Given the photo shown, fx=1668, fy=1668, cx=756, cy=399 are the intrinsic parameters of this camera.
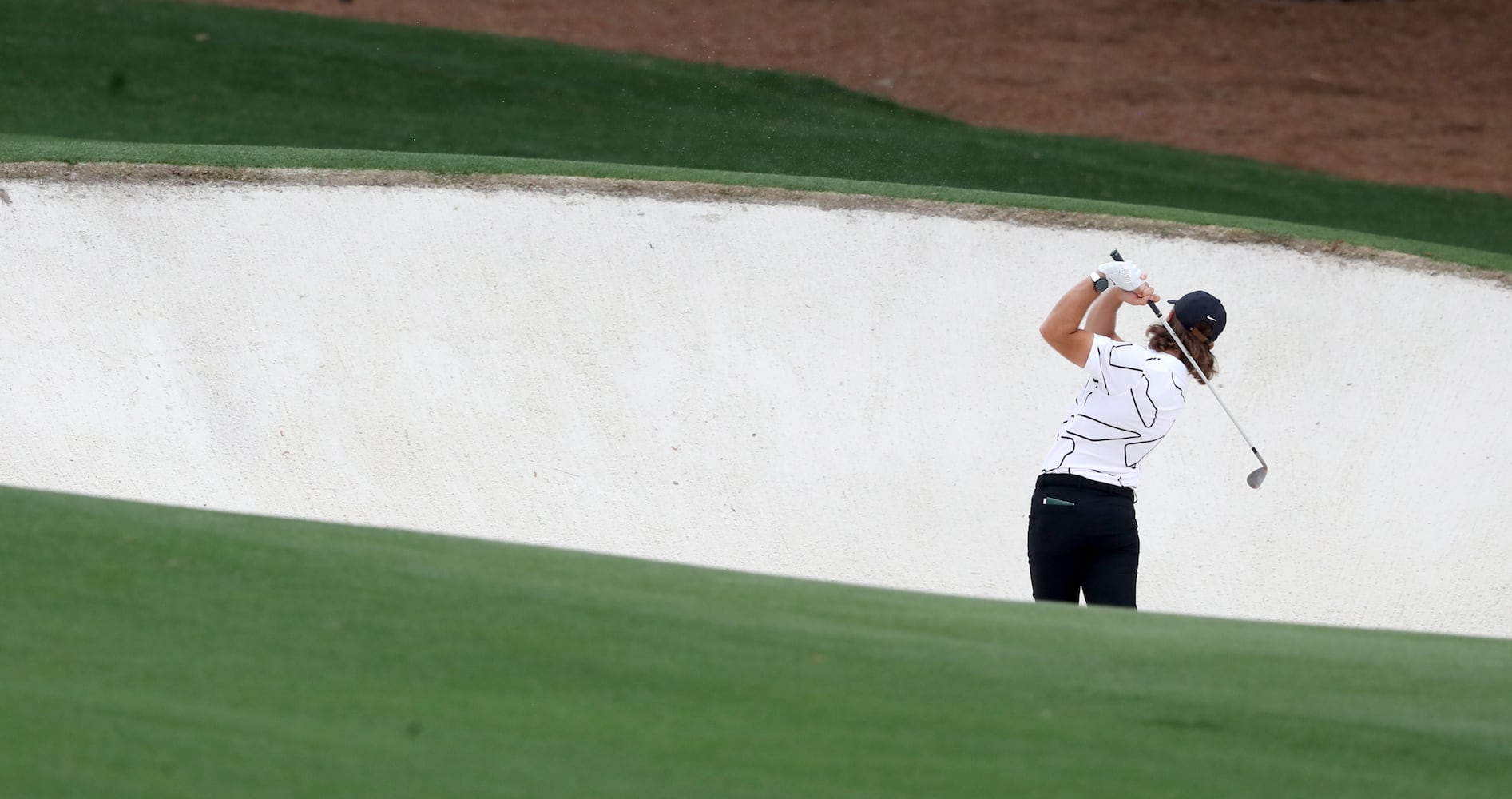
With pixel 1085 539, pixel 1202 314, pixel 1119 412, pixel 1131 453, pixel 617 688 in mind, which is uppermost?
pixel 1202 314

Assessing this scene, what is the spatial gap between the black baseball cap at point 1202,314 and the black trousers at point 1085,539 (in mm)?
627

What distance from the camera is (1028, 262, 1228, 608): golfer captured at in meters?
5.56

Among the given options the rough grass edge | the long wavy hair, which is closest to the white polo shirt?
the long wavy hair

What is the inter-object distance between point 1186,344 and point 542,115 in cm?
882

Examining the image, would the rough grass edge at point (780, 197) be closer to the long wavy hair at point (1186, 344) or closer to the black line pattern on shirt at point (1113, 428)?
the long wavy hair at point (1186, 344)

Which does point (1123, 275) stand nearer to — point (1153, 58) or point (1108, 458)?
point (1108, 458)

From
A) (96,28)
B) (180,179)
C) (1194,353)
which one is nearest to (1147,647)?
(1194,353)

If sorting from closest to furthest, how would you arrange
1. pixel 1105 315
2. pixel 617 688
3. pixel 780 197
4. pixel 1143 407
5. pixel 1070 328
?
pixel 617 688, pixel 1143 407, pixel 1070 328, pixel 1105 315, pixel 780 197

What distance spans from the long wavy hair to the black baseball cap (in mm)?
19

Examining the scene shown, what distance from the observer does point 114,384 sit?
855cm

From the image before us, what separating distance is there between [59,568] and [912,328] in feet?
18.9

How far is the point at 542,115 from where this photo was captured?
1372 centimetres

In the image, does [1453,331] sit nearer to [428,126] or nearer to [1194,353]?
[1194,353]

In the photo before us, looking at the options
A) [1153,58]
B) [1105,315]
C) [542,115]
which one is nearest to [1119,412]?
[1105,315]
